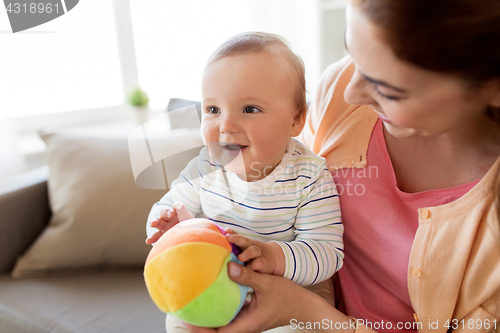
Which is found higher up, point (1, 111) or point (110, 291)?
point (1, 111)

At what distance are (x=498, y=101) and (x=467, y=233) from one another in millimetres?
273

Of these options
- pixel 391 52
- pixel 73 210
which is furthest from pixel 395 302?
pixel 73 210

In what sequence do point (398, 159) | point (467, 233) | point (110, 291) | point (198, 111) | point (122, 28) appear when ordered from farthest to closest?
point (122, 28) < point (198, 111) < point (110, 291) < point (398, 159) < point (467, 233)

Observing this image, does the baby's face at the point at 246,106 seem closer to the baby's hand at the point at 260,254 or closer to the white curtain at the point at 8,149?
the baby's hand at the point at 260,254

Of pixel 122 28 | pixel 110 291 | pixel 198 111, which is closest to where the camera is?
pixel 110 291

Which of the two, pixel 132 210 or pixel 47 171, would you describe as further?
pixel 47 171

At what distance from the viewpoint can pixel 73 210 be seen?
1.26m

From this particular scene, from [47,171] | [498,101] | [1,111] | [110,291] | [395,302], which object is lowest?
[110,291]

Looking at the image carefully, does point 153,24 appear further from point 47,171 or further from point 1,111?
point 47,171

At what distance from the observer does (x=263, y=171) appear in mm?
950

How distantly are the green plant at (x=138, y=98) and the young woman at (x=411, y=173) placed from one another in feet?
5.91

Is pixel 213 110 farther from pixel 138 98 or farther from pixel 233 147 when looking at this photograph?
pixel 138 98

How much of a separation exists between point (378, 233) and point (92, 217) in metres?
0.92

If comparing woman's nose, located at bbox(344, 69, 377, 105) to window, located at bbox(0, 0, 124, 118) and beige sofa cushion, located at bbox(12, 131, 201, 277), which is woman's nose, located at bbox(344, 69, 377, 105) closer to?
beige sofa cushion, located at bbox(12, 131, 201, 277)
